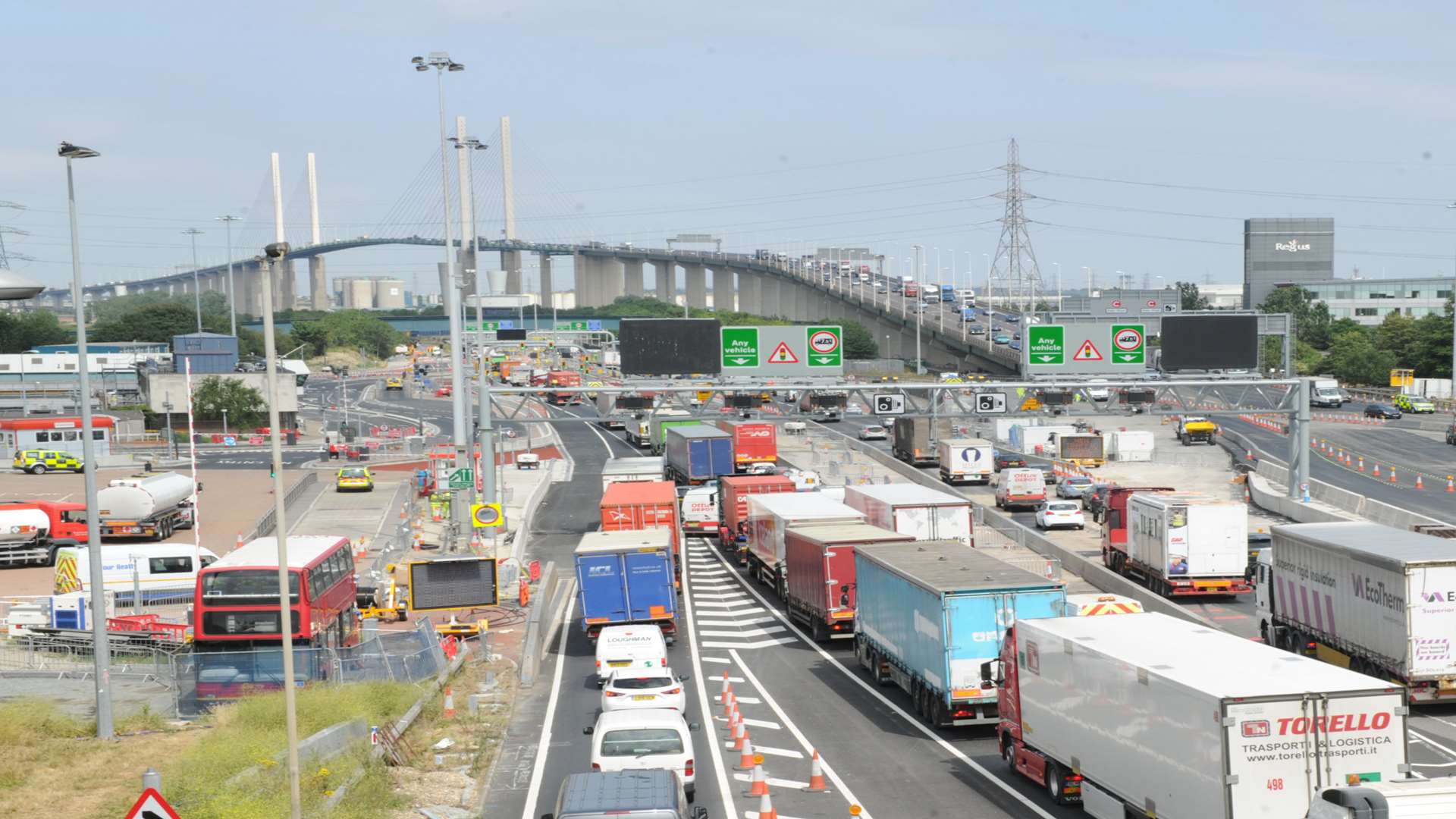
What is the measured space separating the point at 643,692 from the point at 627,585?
8.28m

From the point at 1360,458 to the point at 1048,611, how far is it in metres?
57.4

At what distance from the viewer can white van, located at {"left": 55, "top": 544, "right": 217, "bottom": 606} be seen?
40.4m

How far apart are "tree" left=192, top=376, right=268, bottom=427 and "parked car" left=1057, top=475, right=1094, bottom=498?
66116mm

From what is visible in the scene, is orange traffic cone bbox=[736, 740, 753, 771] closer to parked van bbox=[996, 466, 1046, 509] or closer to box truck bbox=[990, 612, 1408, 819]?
box truck bbox=[990, 612, 1408, 819]

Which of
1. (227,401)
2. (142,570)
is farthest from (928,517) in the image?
(227,401)

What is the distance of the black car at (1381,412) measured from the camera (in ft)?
317

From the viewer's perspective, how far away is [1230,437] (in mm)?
90875

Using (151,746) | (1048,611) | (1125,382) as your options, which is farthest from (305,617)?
(1125,382)

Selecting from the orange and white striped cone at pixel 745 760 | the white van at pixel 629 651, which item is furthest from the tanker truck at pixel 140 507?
the orange and white striped cone at pixel 745 760

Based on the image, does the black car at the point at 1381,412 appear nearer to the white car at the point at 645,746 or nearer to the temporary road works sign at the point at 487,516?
the temporary road works sign at the point at 487,516

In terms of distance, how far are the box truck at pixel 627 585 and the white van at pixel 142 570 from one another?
1428cm

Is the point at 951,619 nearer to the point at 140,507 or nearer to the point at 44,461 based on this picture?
the point at 140,507

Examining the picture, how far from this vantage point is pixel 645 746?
1891 centimetres

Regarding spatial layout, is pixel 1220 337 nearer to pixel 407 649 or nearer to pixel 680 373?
pixel 680 373
